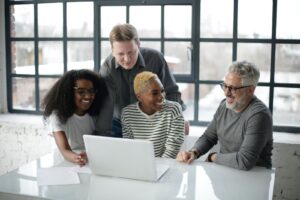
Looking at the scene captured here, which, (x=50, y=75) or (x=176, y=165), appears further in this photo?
(x=50, y=75)

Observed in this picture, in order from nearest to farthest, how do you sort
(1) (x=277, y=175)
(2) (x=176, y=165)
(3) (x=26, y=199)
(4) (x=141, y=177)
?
1. (3) (x=26, y=199)
2. (4) (x=141, y=177)
3. (2) (x=176, y=165)
4. (1) (x=277, y=175)

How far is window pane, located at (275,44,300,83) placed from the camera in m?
3.14

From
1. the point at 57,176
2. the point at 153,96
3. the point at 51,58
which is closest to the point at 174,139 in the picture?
the point at 153,96

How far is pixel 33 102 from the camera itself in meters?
3.92

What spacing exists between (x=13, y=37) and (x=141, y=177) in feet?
8.45

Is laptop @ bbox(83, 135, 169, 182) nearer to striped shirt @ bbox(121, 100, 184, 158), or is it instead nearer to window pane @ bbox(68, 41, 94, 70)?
striped shirt @ bbox(121, 100, 184, 158)

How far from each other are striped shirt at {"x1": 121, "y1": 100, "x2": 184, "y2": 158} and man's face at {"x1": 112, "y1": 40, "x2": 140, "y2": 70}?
0.29 metres

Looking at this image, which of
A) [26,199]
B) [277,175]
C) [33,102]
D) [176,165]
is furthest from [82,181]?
[33,102]

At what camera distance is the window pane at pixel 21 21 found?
382 centimetres

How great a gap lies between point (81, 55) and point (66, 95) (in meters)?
1.35

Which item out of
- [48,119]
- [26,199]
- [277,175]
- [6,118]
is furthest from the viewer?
[6,118]

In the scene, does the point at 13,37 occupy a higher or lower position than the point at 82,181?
higher

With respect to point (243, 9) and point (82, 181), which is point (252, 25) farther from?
point (82, 181)

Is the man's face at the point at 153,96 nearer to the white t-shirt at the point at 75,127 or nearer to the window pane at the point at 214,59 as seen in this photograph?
the white t-shirt at the point at 75,127
